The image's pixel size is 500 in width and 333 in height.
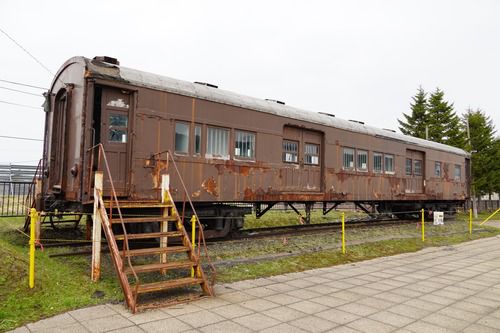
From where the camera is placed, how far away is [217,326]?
4633mm

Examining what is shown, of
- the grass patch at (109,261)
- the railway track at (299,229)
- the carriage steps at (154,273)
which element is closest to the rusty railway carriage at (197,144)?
the railway track at (299,229)

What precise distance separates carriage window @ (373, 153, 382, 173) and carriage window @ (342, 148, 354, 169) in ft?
5.17

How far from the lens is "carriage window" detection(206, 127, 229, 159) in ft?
31.8

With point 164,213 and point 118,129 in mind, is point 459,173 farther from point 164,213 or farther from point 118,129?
point 118,129

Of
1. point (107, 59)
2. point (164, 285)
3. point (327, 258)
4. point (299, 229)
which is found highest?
point (107, 59)

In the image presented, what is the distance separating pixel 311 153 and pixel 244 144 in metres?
3.16

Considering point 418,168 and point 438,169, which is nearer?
point 418,168

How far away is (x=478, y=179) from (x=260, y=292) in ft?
90.4

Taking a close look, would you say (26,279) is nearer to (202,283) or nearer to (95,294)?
(95,294)

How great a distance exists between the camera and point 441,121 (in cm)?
3139

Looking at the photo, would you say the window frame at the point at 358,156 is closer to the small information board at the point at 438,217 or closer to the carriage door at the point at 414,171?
the carriage door at the point at 414,171

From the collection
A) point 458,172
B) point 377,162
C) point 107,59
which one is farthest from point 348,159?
point 458,172

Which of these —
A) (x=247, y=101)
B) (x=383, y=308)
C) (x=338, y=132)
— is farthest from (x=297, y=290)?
(x=338, y=132)

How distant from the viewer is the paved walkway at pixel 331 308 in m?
4.65
